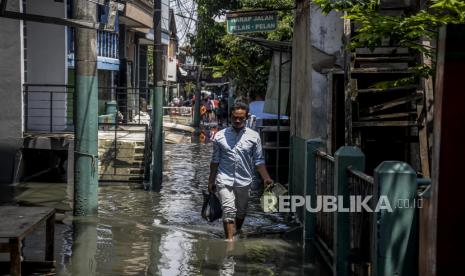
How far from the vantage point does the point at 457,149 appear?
3846 mm

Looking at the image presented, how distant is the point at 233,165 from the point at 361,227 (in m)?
2.96

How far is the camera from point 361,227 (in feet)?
21.2

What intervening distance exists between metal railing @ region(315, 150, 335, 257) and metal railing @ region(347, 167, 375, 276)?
3.50ft

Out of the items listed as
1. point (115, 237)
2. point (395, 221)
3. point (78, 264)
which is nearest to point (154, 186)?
point (115, 237)

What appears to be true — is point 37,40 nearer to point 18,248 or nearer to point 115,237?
point 115,237

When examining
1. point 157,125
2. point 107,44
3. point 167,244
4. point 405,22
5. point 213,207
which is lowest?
point 167,244

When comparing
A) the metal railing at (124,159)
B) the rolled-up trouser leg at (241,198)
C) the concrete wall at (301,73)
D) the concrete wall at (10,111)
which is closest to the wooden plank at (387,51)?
the concrete wall at (301,73)

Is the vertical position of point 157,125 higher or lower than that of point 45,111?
lower

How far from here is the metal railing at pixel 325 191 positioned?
8.16m

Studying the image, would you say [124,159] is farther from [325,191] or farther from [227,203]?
[325,191]

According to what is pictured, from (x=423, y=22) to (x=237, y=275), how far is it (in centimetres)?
326

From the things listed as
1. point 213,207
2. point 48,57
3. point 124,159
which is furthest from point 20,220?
point 48,57

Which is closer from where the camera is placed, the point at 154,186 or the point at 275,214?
the point at 275,214

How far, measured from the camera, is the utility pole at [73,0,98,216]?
32.9 ft
